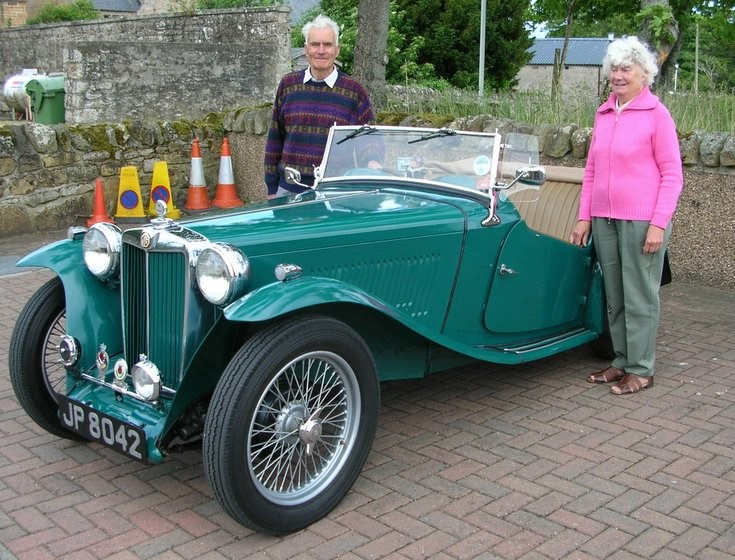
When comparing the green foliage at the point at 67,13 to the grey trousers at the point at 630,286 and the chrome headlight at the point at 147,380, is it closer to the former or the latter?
the grey trousers at the point at 630,286

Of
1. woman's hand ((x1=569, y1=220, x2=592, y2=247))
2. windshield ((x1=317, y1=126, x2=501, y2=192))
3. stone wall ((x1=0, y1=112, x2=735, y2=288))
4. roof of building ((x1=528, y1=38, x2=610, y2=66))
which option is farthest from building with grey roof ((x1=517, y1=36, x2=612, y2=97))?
windshield ((x1=317, y1=126, x2=501, y2=192))

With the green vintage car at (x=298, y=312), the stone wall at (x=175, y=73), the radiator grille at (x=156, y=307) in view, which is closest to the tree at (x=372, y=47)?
the stone wall at (x=175, y=73)

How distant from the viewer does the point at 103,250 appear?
3590 millimetres

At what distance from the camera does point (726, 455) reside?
3781mm

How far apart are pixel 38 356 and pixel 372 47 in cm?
658

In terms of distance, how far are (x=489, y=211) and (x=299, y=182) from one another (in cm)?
117

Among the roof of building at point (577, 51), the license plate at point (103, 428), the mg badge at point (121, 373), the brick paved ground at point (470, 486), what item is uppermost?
the roof of building at point (577, 51)

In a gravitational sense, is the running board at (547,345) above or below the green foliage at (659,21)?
below

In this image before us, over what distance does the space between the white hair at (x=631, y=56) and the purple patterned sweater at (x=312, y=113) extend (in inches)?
58.2

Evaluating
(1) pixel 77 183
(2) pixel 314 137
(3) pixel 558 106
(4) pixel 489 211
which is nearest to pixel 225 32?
(1) pixel 77 183

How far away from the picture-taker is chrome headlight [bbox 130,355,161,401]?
3244mm

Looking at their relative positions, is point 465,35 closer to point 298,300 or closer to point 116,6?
point 298,300

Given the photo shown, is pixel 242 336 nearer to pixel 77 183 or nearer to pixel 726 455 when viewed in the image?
pixel 726 455

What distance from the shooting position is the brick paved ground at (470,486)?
119 inches
